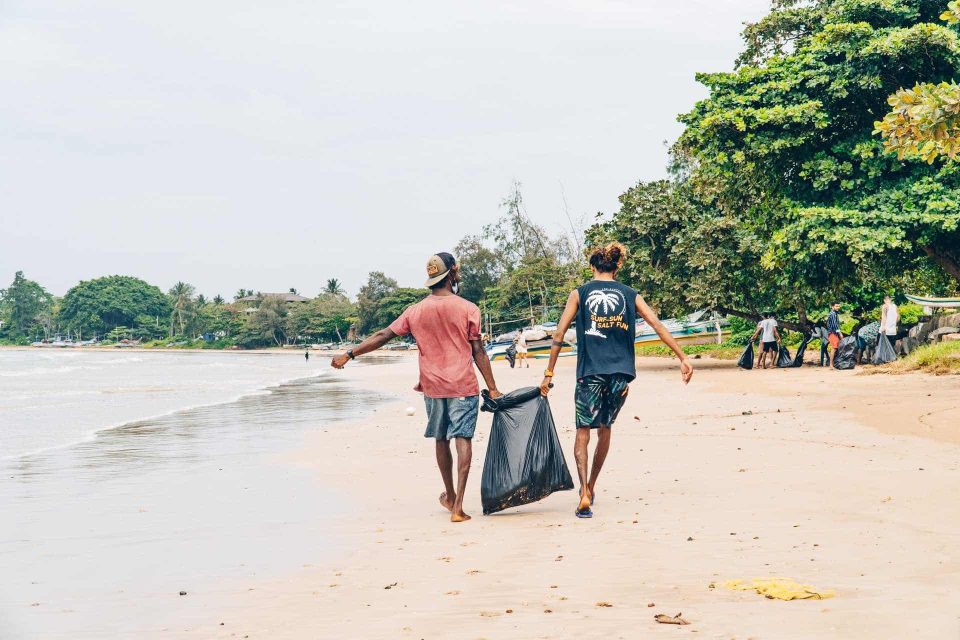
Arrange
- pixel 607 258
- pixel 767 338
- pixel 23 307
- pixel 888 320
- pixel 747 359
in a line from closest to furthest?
pixel 607 258 < pixel 888 320 < pixel 767 338 < pixel 747 359 < pixel 23 307

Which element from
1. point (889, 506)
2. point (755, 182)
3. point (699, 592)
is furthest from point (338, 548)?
point (755, 182)

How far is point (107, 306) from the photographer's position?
6142 inches

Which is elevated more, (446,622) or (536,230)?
(536,230)

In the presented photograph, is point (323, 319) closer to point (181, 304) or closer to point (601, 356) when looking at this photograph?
point (181, 304)

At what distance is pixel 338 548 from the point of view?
17.6ft

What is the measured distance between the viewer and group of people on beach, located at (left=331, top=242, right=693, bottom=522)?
6078mm

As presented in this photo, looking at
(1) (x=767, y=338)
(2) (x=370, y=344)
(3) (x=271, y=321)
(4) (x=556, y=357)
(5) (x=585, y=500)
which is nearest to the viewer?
(5) (x=585, y=500)

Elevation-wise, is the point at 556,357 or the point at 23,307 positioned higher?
the point at 23,307

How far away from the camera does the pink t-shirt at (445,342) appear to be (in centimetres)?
Answer: 613

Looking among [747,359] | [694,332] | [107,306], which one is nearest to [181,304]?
[107,306]

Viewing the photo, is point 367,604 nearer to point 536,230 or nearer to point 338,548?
point 338,548

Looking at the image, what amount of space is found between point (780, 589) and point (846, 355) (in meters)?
17.5

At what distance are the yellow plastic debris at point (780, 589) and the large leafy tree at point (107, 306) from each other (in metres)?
164

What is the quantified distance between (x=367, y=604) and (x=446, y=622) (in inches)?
19.7
